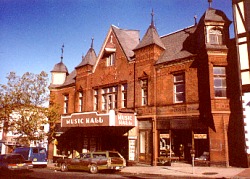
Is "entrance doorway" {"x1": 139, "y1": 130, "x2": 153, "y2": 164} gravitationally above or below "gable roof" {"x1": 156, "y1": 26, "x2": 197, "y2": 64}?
below

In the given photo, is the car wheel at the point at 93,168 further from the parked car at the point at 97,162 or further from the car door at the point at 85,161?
the car door at the point at 85,161

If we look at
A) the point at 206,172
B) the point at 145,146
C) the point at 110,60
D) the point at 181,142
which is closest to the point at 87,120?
the point at 145,146

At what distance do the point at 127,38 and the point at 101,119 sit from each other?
11334mm

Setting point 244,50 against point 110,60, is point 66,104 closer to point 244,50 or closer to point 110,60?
point 110,60

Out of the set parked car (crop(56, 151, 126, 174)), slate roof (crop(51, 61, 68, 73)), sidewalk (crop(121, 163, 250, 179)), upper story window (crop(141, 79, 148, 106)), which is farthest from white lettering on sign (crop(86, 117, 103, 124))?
slate roof (crop(51, 61, 68, 73))

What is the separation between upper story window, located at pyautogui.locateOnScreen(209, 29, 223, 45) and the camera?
707 inches

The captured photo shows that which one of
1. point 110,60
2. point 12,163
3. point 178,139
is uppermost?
point 110,60

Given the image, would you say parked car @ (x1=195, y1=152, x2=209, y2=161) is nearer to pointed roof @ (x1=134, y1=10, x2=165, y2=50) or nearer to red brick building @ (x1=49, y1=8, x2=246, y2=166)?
red brick building @ (x1=49, y1=8, x2=246, y2=166)

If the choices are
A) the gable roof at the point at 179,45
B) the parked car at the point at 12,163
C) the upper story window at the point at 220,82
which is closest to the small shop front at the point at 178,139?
the upper story window at the point at 220,82

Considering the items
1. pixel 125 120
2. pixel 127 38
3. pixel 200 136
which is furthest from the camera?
pixel 127 38

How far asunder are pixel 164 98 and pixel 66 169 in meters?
9.75

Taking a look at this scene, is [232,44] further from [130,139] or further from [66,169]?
[66,169]

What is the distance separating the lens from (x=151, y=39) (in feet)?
70.6

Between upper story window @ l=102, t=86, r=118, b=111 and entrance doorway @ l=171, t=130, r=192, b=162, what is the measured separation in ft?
23.5
